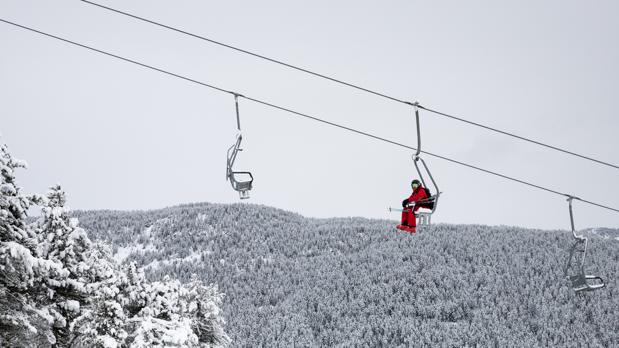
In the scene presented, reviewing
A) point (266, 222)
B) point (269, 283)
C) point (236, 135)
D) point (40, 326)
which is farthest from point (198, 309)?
point (266, 222)

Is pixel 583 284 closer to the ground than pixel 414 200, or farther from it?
closer to the ground

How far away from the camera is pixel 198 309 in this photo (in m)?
27.7

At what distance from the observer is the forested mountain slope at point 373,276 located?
212ft

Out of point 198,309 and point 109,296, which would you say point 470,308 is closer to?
point 198,309

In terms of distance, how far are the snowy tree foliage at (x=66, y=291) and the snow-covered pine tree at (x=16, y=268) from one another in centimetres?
2

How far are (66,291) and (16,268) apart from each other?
5.09 metres

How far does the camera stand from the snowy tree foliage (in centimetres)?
1368

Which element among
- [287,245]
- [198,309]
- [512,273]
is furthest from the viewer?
[287,245]

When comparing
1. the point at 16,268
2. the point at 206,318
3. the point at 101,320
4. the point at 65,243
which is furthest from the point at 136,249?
the point at 16,268

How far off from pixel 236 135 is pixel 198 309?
19.2 m

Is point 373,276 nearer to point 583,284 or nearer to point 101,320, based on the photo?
point 101,320

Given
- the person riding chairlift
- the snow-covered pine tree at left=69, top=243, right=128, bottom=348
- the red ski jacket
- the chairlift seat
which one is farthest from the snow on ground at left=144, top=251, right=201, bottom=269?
the chairlift seat

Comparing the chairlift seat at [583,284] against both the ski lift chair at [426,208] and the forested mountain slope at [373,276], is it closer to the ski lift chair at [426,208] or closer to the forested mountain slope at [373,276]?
the ski lift chair at [426,208]

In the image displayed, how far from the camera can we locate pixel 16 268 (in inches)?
527
